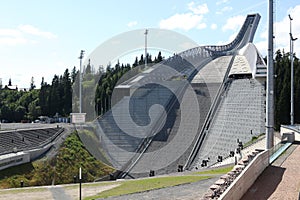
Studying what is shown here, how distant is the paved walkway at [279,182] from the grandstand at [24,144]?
1473cm

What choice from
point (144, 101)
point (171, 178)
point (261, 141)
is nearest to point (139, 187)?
point (171, 178)

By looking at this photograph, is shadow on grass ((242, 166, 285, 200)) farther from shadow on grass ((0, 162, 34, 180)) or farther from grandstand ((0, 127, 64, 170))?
grandstand ((0, 127, 64, 170))

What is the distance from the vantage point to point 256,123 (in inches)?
911

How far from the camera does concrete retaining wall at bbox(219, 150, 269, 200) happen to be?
6.41m

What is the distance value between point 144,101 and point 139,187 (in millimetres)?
18479

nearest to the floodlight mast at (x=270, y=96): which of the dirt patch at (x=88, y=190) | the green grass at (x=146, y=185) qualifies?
the green grass at (x=146, y=185)

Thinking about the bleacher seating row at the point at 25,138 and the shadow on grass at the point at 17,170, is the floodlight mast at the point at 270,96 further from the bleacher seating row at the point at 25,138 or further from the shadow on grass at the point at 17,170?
the bleacher seating row at the point at 25,138

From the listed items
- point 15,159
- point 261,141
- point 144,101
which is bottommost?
point 15,159

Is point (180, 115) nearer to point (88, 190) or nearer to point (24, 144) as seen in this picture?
→ point (24, 144)

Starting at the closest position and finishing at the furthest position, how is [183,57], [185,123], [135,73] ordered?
[185,123] → [135,73] → [183,57]

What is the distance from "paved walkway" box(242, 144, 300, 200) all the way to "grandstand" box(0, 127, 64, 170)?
580 inches

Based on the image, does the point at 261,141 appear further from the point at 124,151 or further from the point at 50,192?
the point at 50,192

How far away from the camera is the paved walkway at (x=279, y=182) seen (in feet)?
23.2

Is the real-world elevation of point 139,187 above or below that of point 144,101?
below
